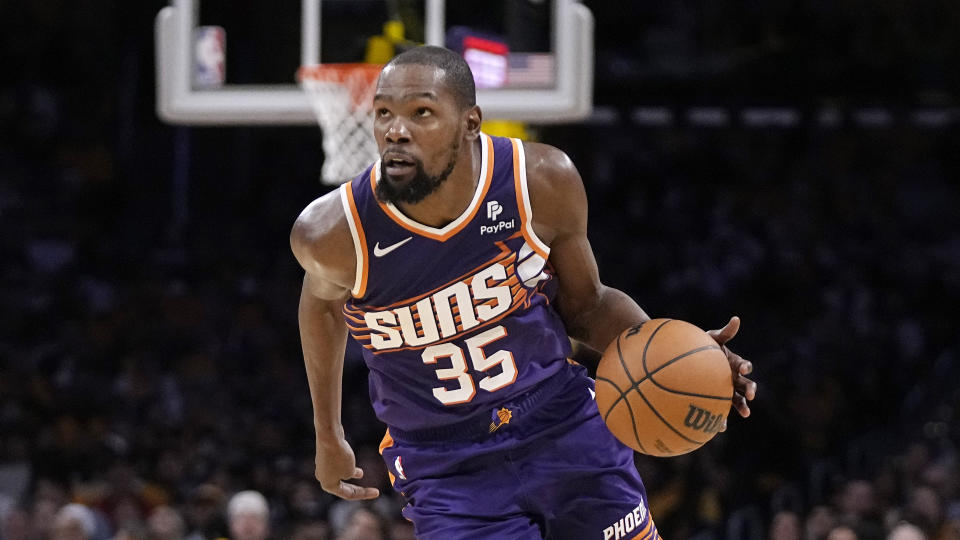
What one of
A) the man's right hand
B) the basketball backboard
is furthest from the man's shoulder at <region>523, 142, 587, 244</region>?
the basketball backboard

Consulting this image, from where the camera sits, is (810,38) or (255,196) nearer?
(810,38)

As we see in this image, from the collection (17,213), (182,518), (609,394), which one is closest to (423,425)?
(609,394)

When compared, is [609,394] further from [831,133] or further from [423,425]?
[831,133]

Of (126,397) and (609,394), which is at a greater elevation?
(609,394)

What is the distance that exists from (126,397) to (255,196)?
4.06m

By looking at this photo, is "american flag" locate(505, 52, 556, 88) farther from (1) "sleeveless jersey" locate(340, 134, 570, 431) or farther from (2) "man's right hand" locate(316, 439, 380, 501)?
(2) "man's right hand" locate(316, 439, 380, 501)

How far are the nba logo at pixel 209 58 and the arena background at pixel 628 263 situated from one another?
47.1 inches

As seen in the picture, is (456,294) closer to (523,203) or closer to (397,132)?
(523,203)

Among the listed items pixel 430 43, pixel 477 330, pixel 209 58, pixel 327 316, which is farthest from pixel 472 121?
pixel 209 58

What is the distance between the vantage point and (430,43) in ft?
18.1

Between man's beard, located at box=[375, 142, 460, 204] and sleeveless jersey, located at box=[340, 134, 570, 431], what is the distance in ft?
0.23

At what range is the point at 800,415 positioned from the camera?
32.8 feet

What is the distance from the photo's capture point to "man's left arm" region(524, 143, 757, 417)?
3.31 m

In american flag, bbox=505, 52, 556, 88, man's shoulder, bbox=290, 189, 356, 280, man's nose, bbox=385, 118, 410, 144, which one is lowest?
man's shoulder, bbox=290, 189, 356, 280
